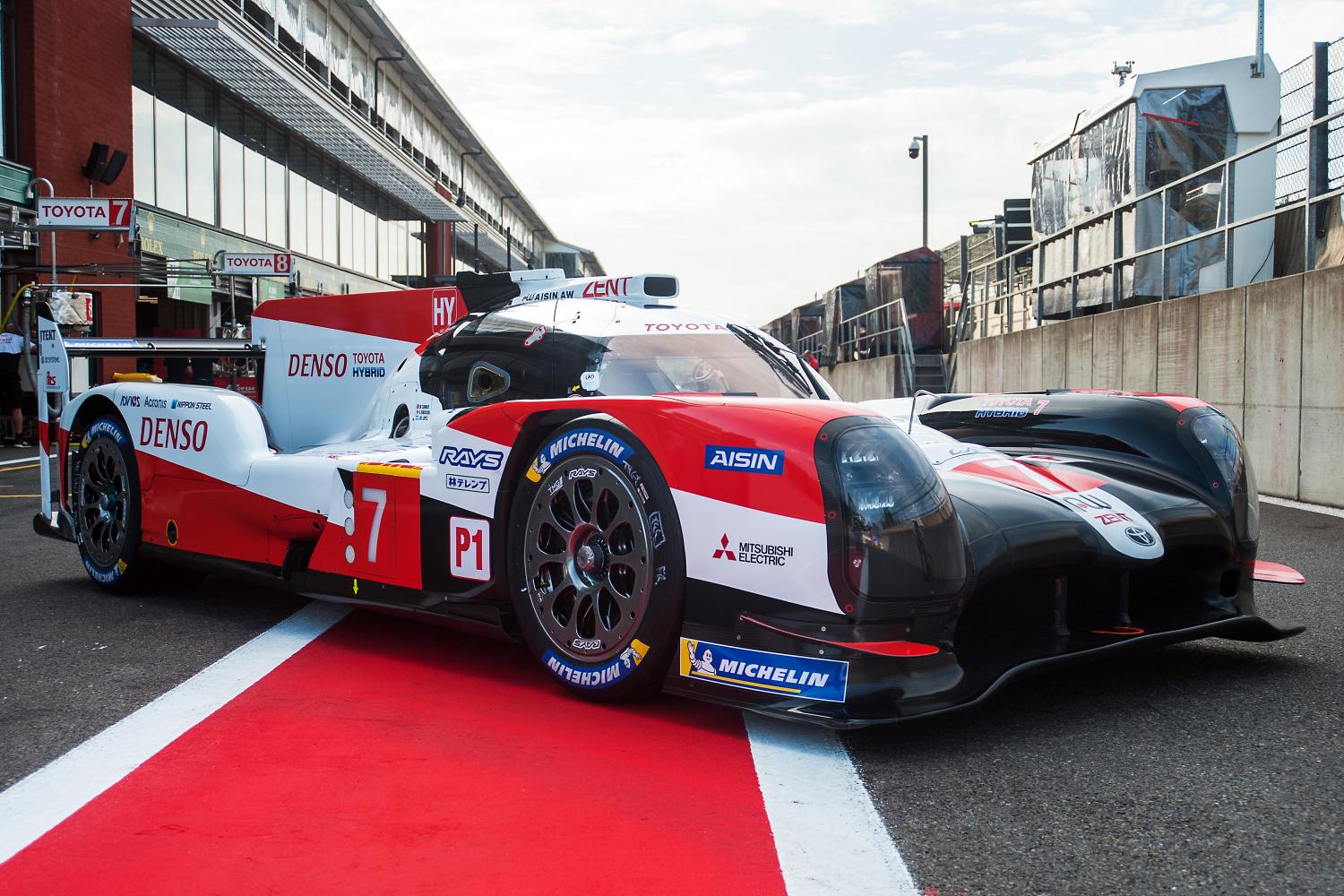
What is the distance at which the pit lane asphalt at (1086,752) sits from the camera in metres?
2.14

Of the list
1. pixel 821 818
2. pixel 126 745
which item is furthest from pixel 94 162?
pixel 821 818

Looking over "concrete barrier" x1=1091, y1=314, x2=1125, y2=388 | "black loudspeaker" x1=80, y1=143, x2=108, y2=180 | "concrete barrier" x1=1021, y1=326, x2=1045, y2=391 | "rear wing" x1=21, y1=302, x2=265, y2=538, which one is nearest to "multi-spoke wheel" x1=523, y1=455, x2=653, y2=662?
"rear wing" x1=21, y1=302, x2=265, y2=538

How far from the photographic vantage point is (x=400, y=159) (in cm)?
3628

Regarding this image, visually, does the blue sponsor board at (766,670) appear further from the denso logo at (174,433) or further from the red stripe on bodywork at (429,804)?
the denso logo at (174,433)

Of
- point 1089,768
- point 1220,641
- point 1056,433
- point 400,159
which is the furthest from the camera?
point 400,159

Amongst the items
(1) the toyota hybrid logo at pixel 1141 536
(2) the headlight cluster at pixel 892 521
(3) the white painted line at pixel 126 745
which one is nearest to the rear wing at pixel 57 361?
(3) the white painted line at pixel 126 745

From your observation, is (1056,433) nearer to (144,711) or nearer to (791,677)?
(791,677)

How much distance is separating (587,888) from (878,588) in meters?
1.08

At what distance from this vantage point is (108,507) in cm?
517

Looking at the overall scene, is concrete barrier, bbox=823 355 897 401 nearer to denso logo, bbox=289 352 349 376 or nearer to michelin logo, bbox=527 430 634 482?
denso logo, bbox=289 352 349 376

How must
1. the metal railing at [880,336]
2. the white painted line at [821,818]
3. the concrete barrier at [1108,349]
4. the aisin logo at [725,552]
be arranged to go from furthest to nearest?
the metal railing at [880,336] < the concrete barrier at [1108,349] < the aisin logo at [725,552] < the white painted line at [821,818]

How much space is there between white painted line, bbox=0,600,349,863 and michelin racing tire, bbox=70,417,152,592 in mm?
1056

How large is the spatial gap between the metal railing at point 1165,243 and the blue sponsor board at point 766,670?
7613 millimetres

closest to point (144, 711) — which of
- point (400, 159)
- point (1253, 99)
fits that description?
point (1253, 99)
